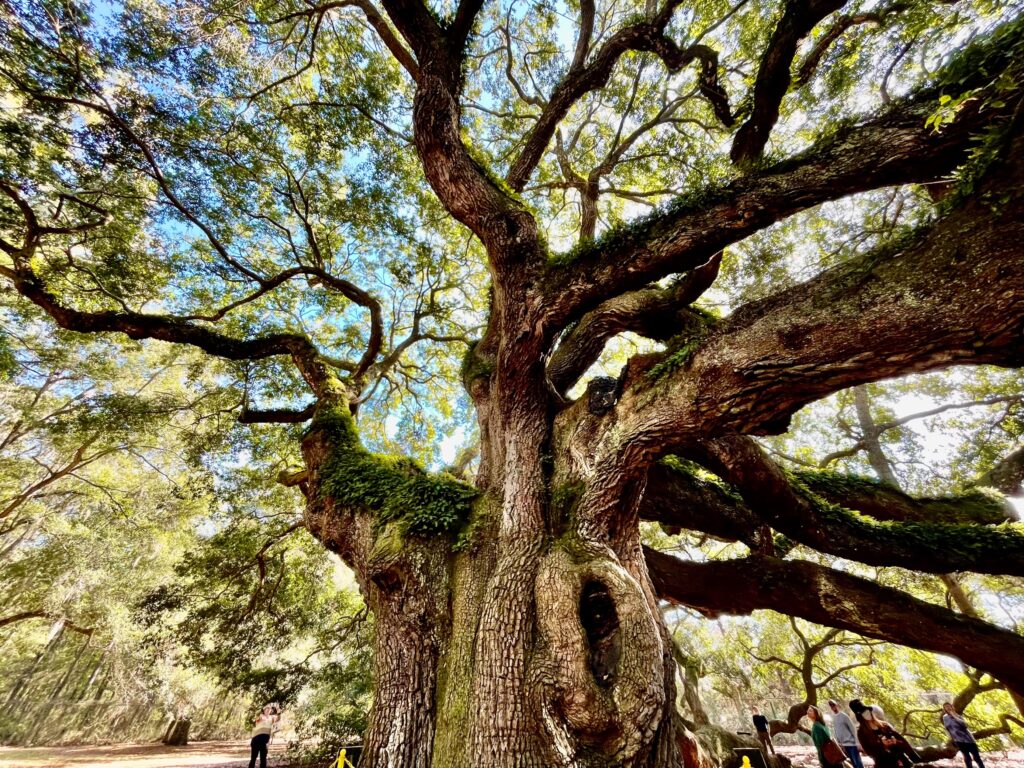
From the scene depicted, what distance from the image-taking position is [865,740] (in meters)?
6.25

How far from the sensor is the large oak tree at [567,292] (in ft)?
8.29

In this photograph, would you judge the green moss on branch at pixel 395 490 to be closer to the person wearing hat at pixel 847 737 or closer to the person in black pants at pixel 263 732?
the person in black pants at pixel 263 732

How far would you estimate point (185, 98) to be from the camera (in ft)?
19.4

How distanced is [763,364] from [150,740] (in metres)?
32.7

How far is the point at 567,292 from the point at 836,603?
14.4 feet

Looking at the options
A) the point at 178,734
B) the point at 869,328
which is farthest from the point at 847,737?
the point at 178,734

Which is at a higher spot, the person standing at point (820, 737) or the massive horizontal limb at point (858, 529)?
the massive horizontal limb at point (858, 529)

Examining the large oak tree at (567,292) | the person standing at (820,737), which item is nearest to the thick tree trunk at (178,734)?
the large oak tree at (567,292)

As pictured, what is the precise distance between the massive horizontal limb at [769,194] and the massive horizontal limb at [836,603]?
366 cm

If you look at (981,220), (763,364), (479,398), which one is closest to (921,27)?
(981,220)

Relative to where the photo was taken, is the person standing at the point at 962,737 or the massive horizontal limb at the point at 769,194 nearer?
the massive horizontal limb at the point at 769,194

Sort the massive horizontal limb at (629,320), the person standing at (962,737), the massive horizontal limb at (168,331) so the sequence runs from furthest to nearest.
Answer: the person standing at (962,737), the massive horizontal limb at (168,331), the massive horizontal limb at (629,320)

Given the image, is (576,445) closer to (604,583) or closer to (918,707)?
(604,583)

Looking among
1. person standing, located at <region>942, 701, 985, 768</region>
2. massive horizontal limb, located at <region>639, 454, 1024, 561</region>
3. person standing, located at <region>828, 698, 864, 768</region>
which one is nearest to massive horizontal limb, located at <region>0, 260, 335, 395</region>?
massive horizontal limb, located at <region>639, 454, 1024, 561</region>
